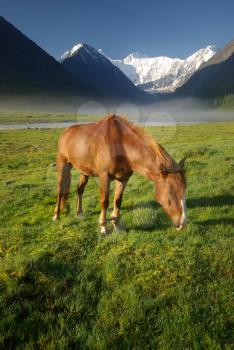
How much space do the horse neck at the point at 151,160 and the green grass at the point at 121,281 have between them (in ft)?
5.97

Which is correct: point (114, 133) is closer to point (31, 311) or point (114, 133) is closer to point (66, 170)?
point (66, 170)

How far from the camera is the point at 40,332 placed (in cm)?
567

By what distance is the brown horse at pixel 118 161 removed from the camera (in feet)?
27.0

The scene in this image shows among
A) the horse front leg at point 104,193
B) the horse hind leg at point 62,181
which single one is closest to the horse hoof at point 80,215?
the horse hind leg at point 62,181

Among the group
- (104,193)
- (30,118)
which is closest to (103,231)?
(104,193)

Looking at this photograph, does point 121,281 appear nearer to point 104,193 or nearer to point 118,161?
point 104,193

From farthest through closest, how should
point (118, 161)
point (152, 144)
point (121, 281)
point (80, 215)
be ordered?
point (80, 215)
point (118, 161)
point (152, 144)
point (121, 281)

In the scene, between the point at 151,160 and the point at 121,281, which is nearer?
the point at 121,281

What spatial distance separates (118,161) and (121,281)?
339cm

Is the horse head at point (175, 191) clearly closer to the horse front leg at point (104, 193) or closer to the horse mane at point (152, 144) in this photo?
the horse mane at point (152, 144)

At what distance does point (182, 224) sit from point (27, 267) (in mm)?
3696

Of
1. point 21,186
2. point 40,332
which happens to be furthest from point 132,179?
point 40,332

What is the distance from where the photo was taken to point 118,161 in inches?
370

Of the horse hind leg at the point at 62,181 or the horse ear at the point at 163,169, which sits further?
the horse hind leg at the point at 62,181
